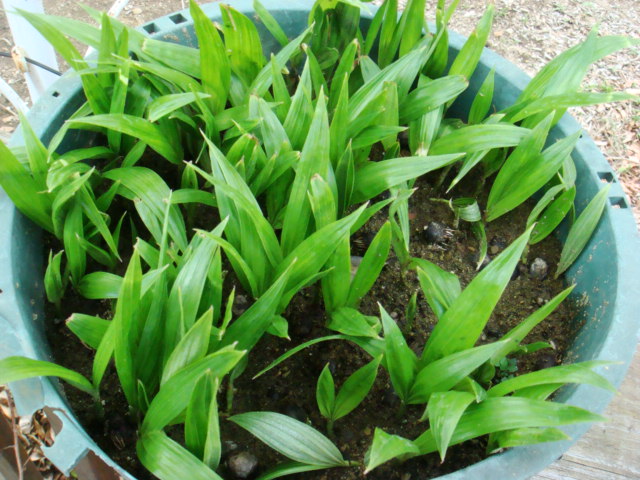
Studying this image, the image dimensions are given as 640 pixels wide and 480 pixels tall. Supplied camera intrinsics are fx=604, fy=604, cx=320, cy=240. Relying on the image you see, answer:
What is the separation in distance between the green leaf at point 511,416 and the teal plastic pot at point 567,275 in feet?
0.14

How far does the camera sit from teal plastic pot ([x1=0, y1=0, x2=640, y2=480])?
0.73 meters

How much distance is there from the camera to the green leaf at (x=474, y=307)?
A: 74 cm

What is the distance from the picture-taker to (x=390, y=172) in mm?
916

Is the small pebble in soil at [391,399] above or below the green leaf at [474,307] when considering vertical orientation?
below

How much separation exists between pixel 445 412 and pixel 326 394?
7.7 inches

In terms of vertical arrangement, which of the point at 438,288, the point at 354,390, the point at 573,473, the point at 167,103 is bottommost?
the point at 573,473

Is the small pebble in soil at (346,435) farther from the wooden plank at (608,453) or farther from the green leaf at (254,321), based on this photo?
the wooden plank at (608,453)

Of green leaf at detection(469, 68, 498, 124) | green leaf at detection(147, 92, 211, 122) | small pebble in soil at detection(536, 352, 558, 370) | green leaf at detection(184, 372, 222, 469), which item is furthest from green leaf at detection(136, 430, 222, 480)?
green leaf at detection(469, 68, 498, 124)

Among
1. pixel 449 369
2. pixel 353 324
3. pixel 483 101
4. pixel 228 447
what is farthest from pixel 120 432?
pixel 483 101

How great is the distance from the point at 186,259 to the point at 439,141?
505 mm

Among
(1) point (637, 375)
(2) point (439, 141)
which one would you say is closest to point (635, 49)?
(1) point (637, 375)

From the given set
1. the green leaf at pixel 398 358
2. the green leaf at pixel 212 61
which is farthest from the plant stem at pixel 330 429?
the green leaf at pixel 212 61

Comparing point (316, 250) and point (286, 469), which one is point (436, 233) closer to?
point (316, 250)

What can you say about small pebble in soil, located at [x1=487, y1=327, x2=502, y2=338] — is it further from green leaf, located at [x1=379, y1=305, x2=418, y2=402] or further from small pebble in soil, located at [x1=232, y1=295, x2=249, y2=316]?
small pebble in soil, located at [x1=232, y1=295, x2=249, y2=316]
